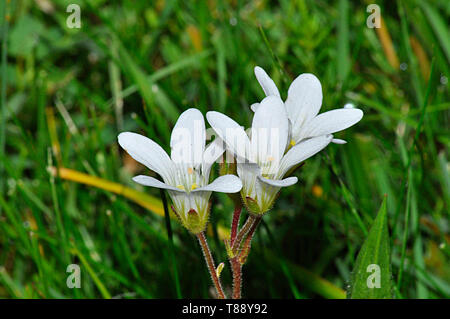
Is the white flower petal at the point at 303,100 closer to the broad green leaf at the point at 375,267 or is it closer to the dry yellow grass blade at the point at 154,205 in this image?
the broad green leaf at the point at 375,267

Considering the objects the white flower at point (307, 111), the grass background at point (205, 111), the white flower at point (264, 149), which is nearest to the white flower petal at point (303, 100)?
the white flower at point (307, 111)

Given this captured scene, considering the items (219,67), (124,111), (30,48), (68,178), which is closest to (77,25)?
(30,48)

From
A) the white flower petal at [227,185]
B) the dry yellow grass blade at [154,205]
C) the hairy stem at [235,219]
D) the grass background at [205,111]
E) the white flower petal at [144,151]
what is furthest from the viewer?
the grass background at [205,111]

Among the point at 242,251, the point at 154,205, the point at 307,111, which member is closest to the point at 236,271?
the point at 242,251

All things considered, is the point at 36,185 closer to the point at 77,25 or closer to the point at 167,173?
the point at 77,25

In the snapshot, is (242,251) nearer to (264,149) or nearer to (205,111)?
(264,149)
